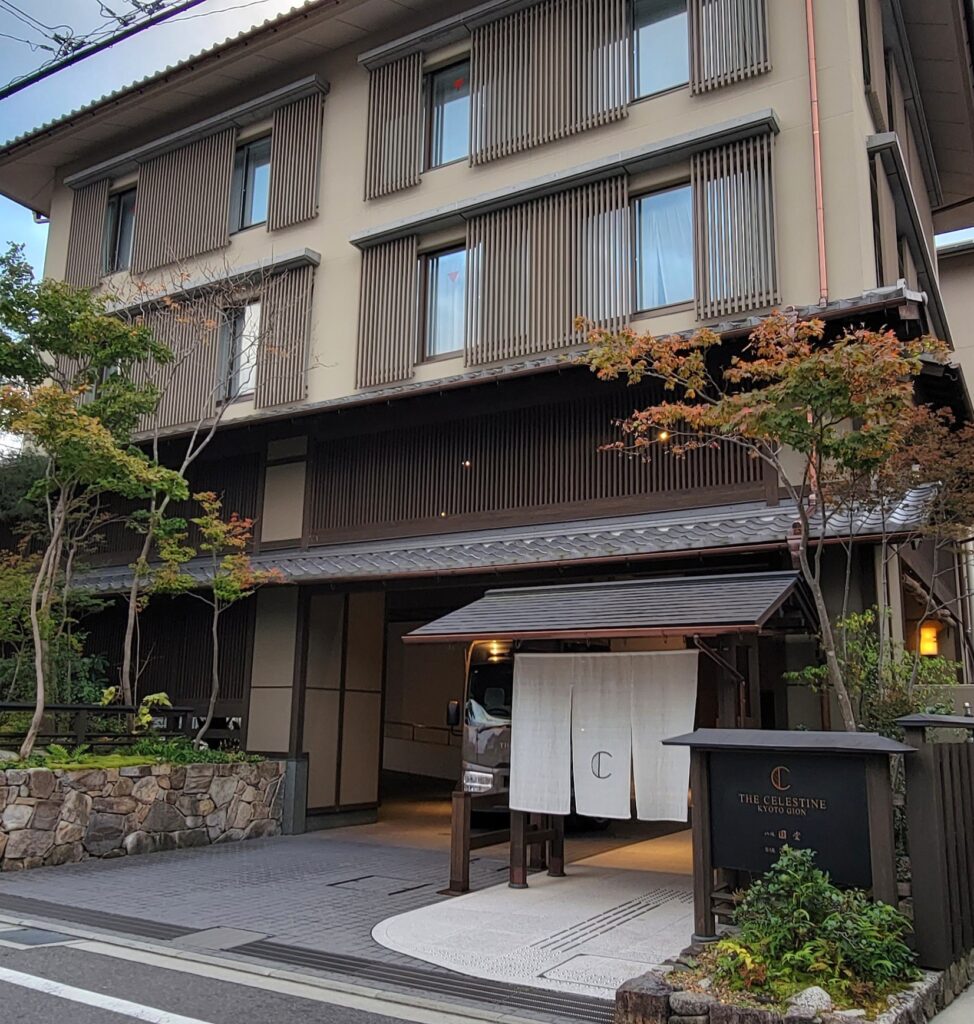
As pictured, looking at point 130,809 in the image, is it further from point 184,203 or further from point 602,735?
point 184,203

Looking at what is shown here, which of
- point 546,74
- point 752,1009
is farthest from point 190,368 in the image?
point 752,1009

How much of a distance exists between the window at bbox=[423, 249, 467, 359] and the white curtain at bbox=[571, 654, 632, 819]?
665 cm

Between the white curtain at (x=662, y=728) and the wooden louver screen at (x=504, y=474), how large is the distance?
300cm

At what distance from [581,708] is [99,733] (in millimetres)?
7012

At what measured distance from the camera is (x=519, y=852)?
31.8ft

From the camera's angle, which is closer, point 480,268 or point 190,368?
point 480,268

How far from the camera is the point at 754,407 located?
7.91 meters

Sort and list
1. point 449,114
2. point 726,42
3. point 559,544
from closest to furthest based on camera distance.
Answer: point 559,544 < point 726,42 < point 449,114

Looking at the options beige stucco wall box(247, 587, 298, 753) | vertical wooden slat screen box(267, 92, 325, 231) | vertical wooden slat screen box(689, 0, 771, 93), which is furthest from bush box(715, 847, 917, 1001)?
vertical wooden slat screen box(267, 92, 325, 231)

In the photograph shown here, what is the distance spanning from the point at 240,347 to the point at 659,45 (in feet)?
27.9

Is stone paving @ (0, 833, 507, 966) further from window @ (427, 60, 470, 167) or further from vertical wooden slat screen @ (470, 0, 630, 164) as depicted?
window @ (427, 60, 470, 167)

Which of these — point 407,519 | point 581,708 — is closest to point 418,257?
point 407,519

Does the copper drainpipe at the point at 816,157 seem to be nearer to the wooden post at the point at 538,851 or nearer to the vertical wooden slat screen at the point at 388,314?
the vertical wooden slat screen at the point at 388,314

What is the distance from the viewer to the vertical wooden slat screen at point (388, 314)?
14766 mm
